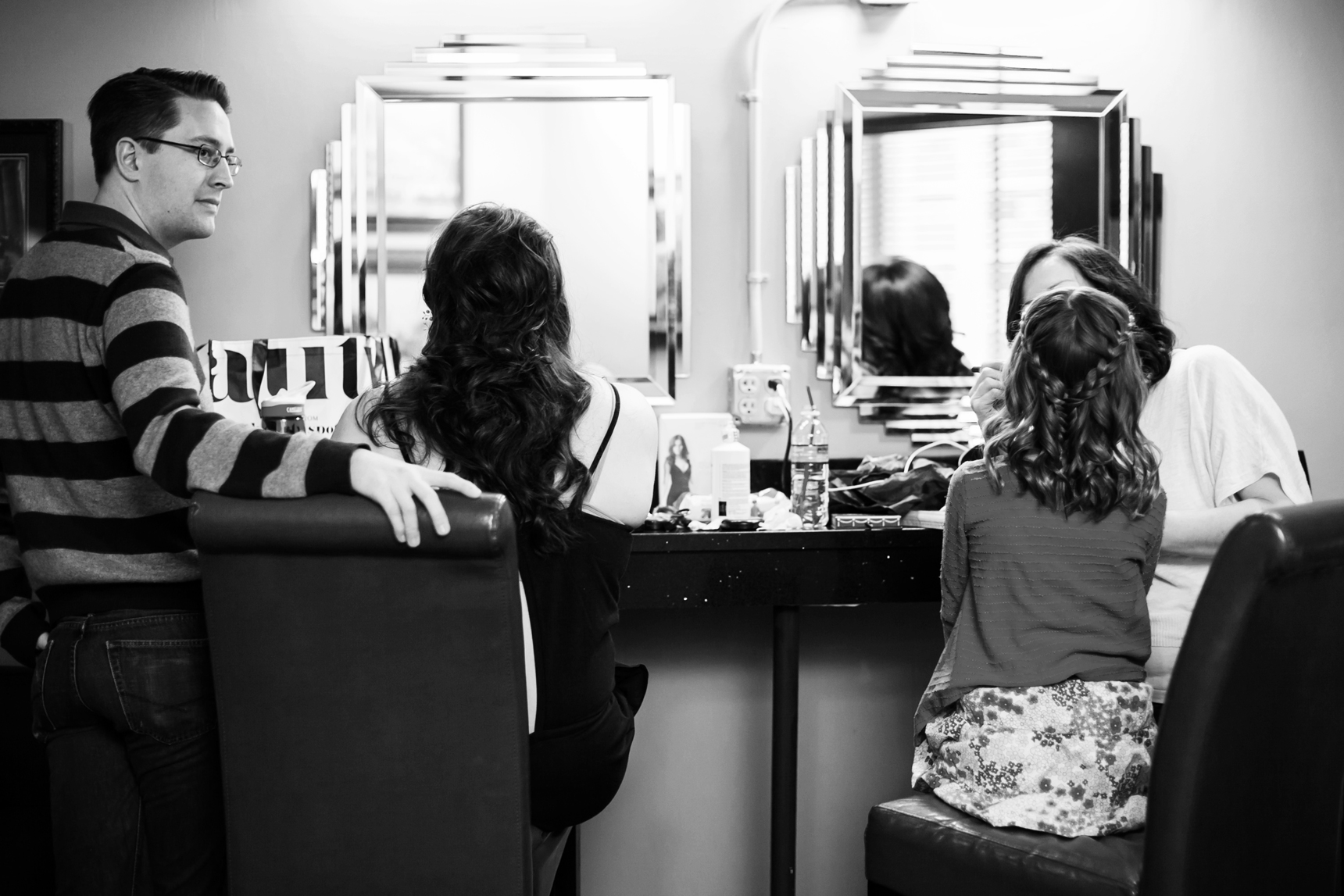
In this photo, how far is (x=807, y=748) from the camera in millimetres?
2441

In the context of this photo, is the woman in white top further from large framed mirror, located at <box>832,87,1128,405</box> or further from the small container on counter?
the small container on counter

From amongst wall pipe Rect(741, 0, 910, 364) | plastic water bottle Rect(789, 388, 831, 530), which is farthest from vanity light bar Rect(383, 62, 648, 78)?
plastic water bottle Rect(789, 388, 831, 530)

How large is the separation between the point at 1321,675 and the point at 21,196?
2.51m

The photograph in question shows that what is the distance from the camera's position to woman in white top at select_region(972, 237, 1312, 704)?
5.51 ft

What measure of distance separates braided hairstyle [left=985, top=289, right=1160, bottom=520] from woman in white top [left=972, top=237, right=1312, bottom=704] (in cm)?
19

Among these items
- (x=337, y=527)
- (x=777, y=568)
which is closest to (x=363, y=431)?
(x=337, y=527)

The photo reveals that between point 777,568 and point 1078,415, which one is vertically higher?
point 1078,415

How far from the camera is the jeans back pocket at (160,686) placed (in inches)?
49.6

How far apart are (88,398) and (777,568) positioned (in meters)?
1.13

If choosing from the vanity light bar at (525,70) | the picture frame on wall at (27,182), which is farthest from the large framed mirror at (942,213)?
the picture frame on wall at (27,182)

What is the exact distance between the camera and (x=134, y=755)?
1.29 metres

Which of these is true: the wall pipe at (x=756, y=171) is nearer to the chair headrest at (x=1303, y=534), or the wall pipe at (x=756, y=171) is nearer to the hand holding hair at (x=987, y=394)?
the hand holding hair at (x=987, y=394)

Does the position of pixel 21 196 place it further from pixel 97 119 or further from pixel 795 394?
pixel 795 394

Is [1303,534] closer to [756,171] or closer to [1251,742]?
[1251,742]
